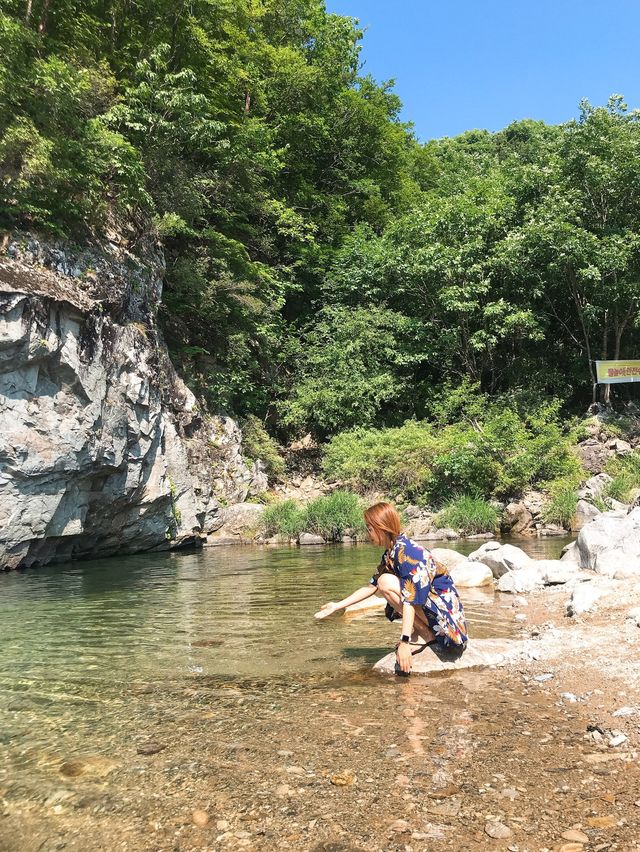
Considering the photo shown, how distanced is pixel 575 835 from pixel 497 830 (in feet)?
0.94

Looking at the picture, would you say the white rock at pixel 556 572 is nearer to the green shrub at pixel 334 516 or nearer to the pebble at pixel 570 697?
the pebble at pixel 570 697

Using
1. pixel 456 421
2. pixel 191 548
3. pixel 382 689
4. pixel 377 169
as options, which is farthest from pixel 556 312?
pixel 382 689

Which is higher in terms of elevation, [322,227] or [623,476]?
[322,227]

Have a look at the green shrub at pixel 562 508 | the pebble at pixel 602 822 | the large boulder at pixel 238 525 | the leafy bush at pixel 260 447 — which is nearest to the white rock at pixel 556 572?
the pebble at pixel 602 822

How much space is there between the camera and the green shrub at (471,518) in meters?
16.4

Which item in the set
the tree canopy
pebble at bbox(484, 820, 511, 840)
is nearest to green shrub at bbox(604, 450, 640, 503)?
the tree canopy

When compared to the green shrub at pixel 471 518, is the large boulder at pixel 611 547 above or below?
above

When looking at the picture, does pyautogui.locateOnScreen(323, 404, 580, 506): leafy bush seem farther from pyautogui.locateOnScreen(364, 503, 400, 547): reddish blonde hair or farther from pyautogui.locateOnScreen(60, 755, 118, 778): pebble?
pyautogui.locateOnScreen(60, 755, 118, 778): pebble

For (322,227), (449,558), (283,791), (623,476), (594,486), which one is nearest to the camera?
(283,791)

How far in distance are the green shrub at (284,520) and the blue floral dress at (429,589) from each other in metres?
13.0

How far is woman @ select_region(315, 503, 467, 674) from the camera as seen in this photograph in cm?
423

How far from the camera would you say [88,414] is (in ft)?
41.9

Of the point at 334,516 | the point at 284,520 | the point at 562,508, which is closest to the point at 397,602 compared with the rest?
the point at 334,516

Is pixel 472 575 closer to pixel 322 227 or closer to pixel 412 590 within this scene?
pixel 412 590
